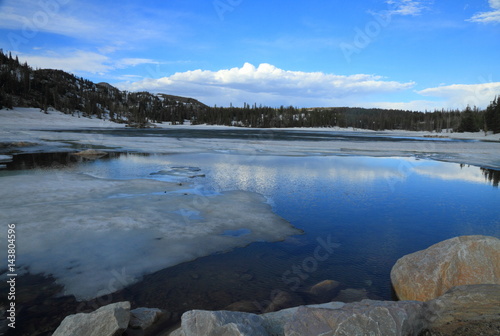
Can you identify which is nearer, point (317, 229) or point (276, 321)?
point (276, 321)

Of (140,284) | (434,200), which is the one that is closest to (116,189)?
(140,284)

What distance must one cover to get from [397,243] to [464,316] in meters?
4.26

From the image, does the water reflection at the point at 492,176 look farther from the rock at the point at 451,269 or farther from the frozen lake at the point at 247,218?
the rock at the point at 451,269

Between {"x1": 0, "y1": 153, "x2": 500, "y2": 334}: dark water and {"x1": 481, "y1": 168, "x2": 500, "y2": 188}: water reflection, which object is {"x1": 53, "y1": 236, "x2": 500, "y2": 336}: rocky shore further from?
{"x1": 481, "y1": 168, "x2": 500, "y2": 188}: water reflection

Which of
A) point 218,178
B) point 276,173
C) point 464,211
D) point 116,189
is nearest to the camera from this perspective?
point 464,211

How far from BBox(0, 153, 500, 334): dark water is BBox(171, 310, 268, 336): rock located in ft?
3.54

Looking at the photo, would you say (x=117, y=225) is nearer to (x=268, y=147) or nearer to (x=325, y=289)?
(x=325, y=289)

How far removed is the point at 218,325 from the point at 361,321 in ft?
4.67

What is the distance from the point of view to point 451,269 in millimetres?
4695

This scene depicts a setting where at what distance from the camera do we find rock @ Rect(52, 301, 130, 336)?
3430mm

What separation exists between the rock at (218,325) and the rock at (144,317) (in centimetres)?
58

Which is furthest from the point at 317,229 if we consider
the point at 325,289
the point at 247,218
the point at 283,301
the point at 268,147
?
the point at 268,147

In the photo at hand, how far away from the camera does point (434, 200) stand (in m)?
11.1

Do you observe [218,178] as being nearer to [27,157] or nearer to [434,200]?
[434,200]
